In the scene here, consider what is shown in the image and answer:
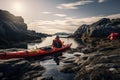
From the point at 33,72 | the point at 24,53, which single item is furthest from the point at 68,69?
the point at 24,53

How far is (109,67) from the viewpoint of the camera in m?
13.6

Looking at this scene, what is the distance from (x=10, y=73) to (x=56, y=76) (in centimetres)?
420

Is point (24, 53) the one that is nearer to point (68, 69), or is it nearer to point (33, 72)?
point (33, 72)

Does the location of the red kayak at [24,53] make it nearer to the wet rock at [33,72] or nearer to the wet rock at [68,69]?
the wet rock at [33,72]

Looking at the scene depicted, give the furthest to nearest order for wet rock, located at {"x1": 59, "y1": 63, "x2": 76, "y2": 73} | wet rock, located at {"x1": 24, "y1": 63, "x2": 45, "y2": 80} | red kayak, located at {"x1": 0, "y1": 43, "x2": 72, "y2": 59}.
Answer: red kayak, located at {"x1": 0, "y1": 43, "x2": 72, "y2": 59} → wet rock, located at {"x1": 59, "y1": 63, "x2": 76, "y2": 73} → wet rock, located at {"x1": 24, "y1": 63, "x2": 45, "y2": 80}

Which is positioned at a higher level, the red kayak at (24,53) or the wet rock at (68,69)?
the red kayak at (24,53)

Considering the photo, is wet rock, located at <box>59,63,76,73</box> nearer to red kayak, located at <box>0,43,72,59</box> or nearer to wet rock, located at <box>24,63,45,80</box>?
wet rock, located at <box>24,63,45,80</box>

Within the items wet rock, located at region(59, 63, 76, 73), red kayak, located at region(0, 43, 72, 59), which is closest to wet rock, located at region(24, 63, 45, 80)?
wet rock, located at region(59, 63, 76, 73)

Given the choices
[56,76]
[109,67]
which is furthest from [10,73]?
[109,67]

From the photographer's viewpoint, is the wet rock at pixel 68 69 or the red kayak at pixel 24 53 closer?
the wet rock at pixel 68 69

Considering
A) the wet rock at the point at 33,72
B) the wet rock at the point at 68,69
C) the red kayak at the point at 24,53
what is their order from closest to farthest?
1. the wet rock at the point at 33,72
2. the wet rock at the point at 68,69
3. the red kayak at the point at 24,53

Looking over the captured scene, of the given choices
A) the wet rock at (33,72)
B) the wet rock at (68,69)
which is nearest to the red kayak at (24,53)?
the wet rock at (33,72)

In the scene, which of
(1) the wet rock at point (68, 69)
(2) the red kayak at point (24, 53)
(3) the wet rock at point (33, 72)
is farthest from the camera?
(2) the red kayak at point (24, 53)

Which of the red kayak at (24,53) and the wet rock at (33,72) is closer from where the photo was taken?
the wet rock at (33,72)
